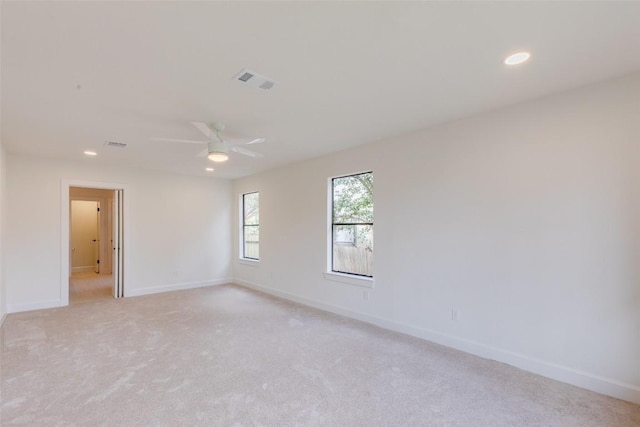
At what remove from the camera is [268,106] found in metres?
3.12

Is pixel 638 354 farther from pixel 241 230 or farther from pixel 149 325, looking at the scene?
pixel 241 230

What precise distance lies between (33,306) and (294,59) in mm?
5983

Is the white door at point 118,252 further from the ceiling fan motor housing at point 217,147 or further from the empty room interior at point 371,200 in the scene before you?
the ceiling fan motor housing at point 217,147

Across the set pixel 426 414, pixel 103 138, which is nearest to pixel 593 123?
pixel 426 414

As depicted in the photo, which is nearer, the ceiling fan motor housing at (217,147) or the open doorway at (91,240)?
the ceiling fan motor housing at (217,147)

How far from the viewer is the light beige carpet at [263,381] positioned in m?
2.29

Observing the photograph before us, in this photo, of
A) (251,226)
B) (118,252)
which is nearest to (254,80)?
(251,226)

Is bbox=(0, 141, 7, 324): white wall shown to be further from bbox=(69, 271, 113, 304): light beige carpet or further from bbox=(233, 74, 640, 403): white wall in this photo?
bbox=(233, 74, 640, 403): white wall

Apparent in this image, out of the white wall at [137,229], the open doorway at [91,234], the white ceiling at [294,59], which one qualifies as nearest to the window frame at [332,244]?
the white ceiling at [294,59]

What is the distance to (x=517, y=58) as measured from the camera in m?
2.27

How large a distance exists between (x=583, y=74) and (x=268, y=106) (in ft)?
8.74

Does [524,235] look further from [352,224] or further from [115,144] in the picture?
[115,144]

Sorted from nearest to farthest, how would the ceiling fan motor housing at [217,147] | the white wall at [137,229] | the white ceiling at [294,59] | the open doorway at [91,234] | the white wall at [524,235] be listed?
the white ceiling at [294,59] < the white wall at [524,235] < the ceiling fan motor housing at [217,147] < the white wall at [137,229] < the open doorway at [91,234]

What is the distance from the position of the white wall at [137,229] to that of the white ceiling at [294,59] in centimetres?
197
